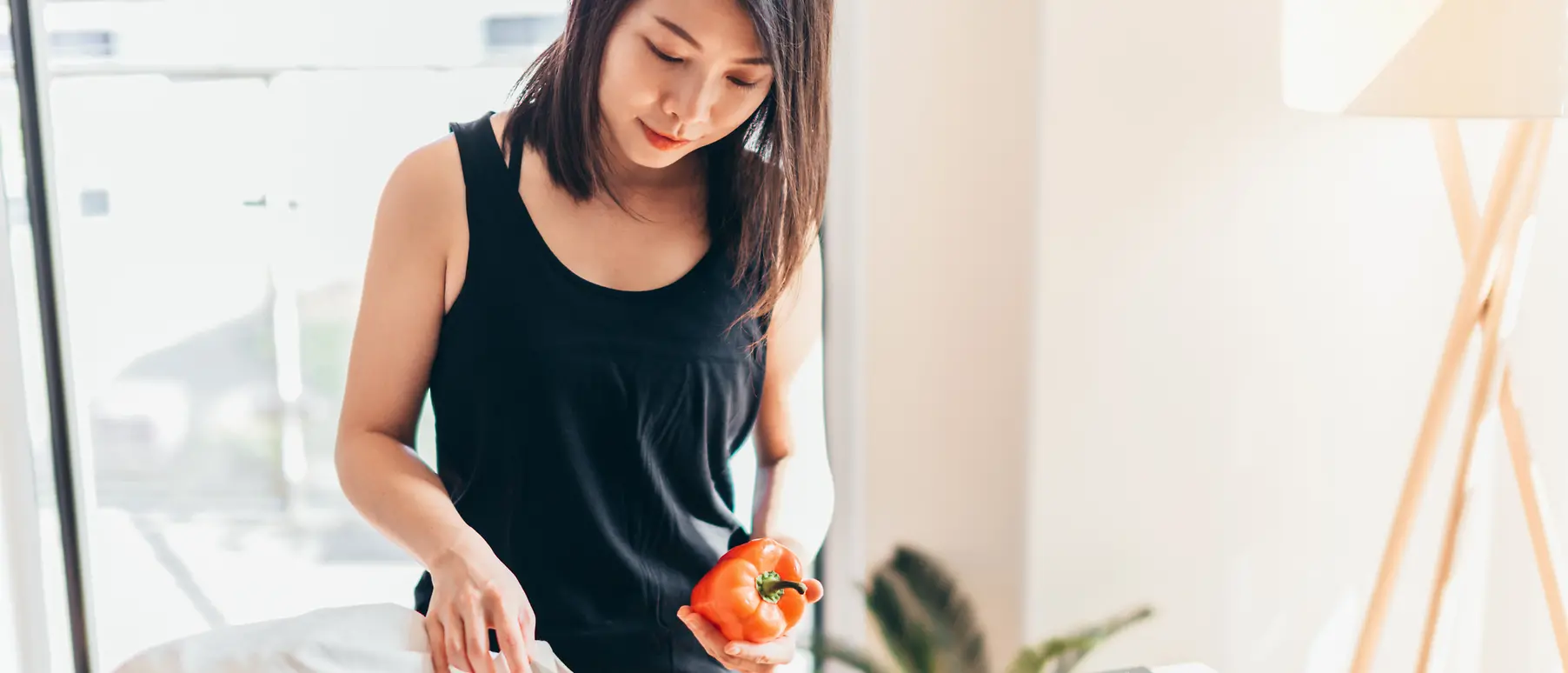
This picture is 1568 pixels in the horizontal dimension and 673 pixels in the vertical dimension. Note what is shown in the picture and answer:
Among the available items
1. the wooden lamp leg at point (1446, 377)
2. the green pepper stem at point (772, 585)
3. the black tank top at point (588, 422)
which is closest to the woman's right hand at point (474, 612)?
the black tank top at point (588, 422)

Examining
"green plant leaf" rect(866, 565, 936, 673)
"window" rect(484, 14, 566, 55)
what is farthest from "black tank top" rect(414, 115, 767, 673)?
"window" rect(484, 14, 566, 55)

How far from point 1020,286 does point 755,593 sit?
3.66ft

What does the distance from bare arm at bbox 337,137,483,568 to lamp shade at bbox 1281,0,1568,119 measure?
103cm

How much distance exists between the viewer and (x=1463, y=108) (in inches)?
55.2

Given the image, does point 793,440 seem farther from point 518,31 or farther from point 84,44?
point 84,44

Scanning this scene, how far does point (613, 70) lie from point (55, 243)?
1.65 meters

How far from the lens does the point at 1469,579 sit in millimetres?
2193

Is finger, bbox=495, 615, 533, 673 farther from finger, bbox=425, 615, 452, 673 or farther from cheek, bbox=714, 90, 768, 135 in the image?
cheek, bbox=714, 90, 768, 135

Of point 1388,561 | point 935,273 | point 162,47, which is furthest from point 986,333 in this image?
point 162,47

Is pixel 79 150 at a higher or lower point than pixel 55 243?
higher

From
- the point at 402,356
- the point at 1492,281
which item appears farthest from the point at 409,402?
the point at 1492,281

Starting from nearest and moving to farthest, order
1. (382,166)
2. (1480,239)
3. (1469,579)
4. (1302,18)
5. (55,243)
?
(1302,18) → (1480,239) → (1469,579) → (55,243) → (382,166)

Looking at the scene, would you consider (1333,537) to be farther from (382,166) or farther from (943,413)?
(382,166)

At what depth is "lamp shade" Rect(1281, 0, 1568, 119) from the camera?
1.37 m
